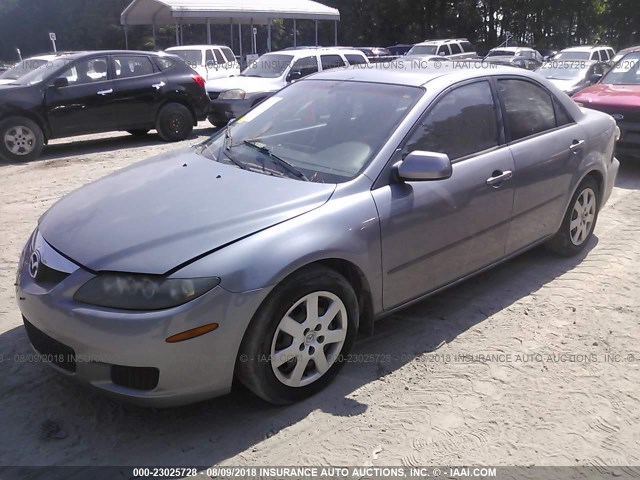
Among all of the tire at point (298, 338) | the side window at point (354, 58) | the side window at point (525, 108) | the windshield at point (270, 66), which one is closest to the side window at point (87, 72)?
the windshield at point (270, 66)

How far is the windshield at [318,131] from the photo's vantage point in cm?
355

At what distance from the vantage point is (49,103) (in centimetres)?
973

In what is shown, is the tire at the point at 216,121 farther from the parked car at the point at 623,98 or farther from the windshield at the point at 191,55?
the windshield at the point at 191,55

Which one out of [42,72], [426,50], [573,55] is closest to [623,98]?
[42,72]

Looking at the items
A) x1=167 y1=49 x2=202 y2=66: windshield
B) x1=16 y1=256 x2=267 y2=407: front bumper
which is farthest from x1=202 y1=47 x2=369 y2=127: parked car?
x1=16 y1=256 x2=267 y2=407: front bumper

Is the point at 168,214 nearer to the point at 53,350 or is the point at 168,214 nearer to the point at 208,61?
the point at 53,350

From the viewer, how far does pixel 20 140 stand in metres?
9.58

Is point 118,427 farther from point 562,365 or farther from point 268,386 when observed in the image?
point 562,365

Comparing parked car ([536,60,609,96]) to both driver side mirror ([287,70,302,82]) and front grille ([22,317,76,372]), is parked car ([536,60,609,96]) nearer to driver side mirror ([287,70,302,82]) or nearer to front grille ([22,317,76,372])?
driver side mirror ([287,70,302,82])

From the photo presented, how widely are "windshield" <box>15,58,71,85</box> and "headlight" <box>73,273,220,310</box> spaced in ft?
27.6

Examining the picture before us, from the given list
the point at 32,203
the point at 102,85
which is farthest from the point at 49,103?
the point at 32,203

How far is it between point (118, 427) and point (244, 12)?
27.0 m

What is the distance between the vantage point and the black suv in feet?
31.4

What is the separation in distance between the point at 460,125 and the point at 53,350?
2.73 m
